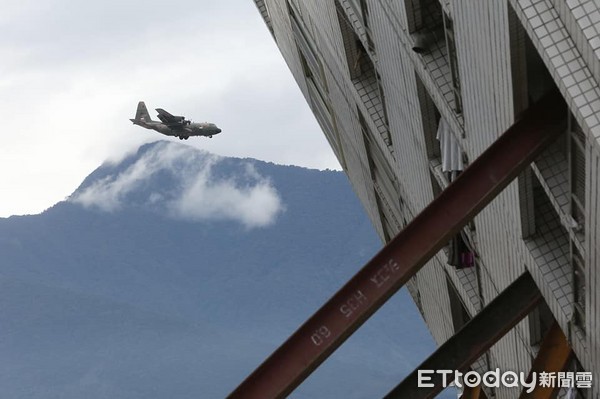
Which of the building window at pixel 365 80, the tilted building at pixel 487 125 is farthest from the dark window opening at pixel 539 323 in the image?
the building window at pixel 365 80

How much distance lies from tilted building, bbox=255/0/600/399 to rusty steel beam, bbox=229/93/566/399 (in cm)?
38

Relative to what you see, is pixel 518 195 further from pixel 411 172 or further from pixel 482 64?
pixel 411 172

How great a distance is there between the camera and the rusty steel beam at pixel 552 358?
83.9ft

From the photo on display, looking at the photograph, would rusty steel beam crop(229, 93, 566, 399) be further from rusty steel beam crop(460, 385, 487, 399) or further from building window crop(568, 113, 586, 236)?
rusty steel beam crop(460, 385, 487, 399)

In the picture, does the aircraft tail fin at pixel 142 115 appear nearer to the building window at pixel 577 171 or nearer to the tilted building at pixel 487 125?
the tilted building at pixel 487 125

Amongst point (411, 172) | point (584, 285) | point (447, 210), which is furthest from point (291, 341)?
point (411, 172)

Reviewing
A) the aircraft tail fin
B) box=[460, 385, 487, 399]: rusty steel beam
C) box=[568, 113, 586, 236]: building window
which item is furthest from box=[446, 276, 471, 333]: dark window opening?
the aircraft tail fin

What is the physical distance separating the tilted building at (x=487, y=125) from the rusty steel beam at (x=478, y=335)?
0.43 metres

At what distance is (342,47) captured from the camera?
34.3 m

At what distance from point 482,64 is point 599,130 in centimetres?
493

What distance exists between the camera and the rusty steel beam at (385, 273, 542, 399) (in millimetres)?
25672

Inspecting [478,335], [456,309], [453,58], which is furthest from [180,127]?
[453,58]

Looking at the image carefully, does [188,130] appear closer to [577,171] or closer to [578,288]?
[578,288]

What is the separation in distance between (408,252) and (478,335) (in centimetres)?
524
